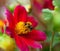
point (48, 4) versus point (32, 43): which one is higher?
point (48, 4)

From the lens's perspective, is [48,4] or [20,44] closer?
[20,44]

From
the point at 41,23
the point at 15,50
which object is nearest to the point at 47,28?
the point at 41,23

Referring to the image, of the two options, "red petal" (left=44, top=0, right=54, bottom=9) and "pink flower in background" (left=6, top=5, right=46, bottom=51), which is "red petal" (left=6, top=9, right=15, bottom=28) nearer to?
"pink flower in background" (left=6, top=5, right=46, bottom=51)

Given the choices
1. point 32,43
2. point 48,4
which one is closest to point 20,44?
point 32,43

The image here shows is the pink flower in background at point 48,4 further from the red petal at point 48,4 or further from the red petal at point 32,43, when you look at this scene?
the red petal at point 32,43

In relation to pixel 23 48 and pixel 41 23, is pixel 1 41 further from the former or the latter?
pixel 41 23

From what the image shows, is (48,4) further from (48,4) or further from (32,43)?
(32,43)

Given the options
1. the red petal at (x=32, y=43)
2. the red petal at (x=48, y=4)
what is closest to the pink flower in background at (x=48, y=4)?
the red petal at (x=48, y=4)
